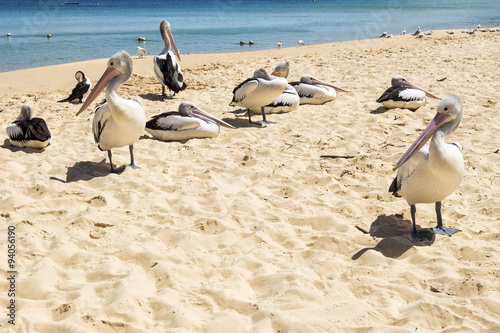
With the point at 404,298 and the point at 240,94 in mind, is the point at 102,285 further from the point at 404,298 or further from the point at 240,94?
the point at 240,94

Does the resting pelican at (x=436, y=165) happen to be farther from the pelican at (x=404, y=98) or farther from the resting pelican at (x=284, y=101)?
the resting pelican at (x=284, y=101)

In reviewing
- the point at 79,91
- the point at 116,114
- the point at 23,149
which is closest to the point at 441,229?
the point at 116,114

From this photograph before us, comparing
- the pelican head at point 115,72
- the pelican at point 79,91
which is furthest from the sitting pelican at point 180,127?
the pelican at point 79,91

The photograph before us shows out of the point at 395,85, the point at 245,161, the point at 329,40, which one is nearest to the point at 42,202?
the point at 245,161

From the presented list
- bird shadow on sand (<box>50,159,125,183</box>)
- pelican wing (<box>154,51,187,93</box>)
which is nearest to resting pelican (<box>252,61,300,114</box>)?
pelican wing (<box>154,51,187,93</box>)

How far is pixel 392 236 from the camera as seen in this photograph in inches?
146

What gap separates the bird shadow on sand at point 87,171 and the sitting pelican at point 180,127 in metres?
0.96

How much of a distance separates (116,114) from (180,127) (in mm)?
1318

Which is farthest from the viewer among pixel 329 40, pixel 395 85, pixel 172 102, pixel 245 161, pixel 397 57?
pixel 329 40

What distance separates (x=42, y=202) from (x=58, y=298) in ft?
5.25

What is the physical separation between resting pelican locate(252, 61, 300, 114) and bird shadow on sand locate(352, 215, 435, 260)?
3.78 m

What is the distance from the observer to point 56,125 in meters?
7.08

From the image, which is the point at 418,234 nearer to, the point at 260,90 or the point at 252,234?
the point at 252,234

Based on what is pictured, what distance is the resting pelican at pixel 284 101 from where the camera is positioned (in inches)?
295
